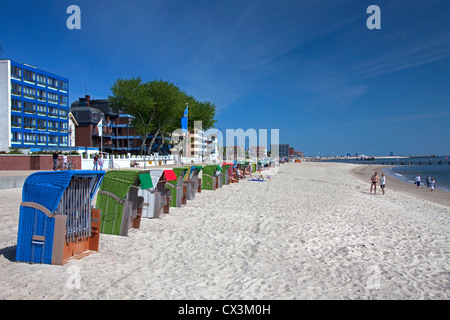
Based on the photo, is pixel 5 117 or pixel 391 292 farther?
pixel 5 117

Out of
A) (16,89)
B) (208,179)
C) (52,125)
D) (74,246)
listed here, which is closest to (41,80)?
(16,89)

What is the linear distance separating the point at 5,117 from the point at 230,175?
39.7 meters

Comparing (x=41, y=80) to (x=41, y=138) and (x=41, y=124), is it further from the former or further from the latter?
(x=41, y=138)

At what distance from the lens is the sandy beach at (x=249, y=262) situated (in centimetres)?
454

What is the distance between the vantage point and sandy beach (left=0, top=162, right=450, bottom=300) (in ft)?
14.9

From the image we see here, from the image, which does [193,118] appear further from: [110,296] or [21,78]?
[110,296]

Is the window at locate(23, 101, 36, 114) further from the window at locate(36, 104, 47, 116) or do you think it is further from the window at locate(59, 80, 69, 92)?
the window at locate(59, 80, 69, 92)

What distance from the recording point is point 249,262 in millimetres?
5961

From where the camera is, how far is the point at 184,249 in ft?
21.8

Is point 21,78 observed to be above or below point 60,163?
above

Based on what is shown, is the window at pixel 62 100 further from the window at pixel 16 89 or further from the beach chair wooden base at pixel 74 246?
the beach chair wooden base at pixel 74 246
